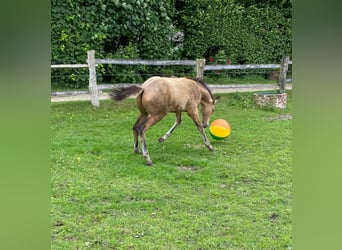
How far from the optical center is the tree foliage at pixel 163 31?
28.6 ft

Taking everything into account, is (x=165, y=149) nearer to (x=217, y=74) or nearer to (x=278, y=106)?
(x=278, y=106)

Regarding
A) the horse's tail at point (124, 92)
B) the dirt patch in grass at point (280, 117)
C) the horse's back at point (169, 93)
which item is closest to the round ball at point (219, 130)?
the horse's back at point (169, 93)

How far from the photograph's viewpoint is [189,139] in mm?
6387

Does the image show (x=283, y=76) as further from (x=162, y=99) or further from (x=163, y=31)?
(x=162, y=99)

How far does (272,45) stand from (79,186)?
959 cm

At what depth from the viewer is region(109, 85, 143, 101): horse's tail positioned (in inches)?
196

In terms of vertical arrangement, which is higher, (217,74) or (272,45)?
(272,45)

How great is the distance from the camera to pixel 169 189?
416 centimetres

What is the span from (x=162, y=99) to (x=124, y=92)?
0.50 metres

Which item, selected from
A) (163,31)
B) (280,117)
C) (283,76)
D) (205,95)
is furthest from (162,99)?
(163,31)

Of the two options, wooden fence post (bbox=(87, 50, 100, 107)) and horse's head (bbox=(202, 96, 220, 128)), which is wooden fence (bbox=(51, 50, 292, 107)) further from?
horse's head (bbox=(202, 96, 220, 128))

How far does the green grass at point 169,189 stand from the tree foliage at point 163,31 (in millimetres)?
2401
